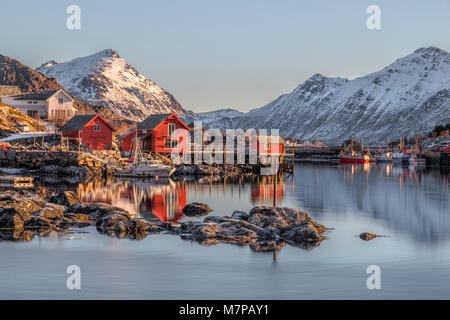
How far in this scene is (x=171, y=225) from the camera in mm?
30891

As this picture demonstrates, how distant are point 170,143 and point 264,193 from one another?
33.9 meters

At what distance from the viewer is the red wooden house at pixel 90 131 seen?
82.2 metres

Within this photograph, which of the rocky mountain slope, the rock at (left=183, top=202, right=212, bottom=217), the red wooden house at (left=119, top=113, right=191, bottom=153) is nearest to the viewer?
the rock at (left=183, top=202, right=212, bottom=217)

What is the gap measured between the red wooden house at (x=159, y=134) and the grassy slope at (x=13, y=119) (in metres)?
15.3

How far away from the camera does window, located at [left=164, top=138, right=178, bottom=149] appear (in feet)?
277

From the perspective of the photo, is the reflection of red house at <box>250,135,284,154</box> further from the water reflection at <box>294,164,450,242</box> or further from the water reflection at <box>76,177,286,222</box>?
the water reflection at <box>294,164,450,242</box>

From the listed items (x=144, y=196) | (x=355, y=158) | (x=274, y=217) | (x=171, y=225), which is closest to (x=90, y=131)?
(x=144, y=196)

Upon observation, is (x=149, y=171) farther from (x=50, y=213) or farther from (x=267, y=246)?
(x=267, y=246)

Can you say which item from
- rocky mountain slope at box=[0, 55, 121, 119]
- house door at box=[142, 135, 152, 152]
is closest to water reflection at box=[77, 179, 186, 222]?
house door at box=[142, 135, 152, 152]

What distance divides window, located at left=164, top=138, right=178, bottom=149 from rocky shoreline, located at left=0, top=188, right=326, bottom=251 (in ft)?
165

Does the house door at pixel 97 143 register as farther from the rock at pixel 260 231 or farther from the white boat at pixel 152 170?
the rock at pixel 260 231

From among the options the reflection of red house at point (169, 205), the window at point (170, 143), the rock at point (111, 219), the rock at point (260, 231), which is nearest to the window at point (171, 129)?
the window at point (170, 143)

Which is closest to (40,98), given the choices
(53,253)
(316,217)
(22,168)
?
(22,168)

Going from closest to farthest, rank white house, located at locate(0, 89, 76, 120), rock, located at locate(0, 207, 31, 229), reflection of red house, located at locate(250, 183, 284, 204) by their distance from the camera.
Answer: rock, located at locate(0, 207, 31, 229)
reflection of red house, located at locate(250, 183, 284, 204)
white house, located at locate(0, 89, 76, 120)
